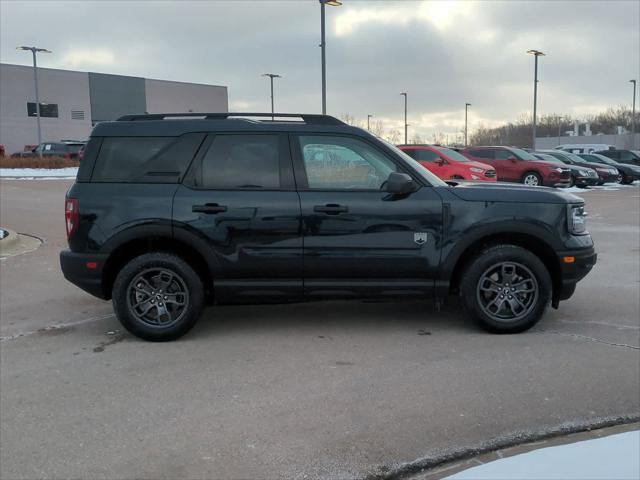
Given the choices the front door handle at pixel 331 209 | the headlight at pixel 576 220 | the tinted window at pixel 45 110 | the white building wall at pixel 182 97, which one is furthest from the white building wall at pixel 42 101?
the headlight at pixel 576 220

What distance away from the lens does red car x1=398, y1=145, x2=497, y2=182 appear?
18.0 m

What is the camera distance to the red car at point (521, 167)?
885 inches

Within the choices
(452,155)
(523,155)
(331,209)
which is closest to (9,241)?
(331,209)

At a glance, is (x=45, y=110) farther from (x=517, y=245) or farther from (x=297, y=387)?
(x=297, y=387)

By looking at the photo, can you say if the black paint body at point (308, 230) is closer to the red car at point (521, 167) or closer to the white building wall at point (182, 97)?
the red car at point (521, 167)

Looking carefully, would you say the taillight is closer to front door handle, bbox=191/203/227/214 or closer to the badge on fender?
front door handle, bbox=191/203/227/214

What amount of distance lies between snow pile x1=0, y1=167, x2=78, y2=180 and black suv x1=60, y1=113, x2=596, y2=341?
27.1 metres

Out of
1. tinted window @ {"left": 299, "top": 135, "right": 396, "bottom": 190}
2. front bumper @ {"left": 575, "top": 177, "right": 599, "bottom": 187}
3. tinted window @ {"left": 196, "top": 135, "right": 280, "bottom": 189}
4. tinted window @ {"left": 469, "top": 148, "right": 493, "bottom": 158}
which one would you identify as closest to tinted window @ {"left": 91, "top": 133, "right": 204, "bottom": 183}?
tinted window @ {"left": 196, "top": 135, "right": 280, "bottom": 189}

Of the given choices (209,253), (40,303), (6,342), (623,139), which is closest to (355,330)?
(209,253)

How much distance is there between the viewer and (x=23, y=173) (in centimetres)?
3173

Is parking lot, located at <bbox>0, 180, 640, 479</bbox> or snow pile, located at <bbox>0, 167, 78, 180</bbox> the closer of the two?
parking lot, located at <bbox>0, 180, 640, 479</bbox>

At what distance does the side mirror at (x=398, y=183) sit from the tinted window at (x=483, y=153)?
1965 cm

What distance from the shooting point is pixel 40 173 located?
31891 mm

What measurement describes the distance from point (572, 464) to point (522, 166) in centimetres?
2130
